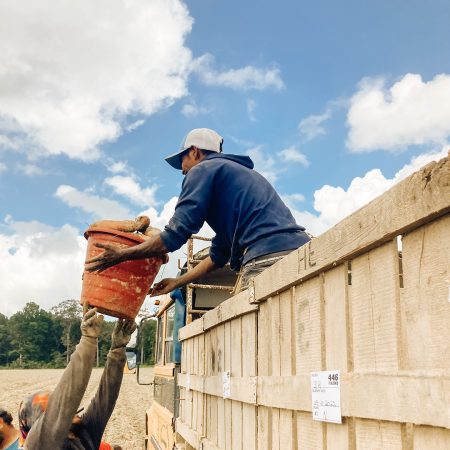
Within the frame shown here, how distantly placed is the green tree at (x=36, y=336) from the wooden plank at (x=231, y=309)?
4439 inches

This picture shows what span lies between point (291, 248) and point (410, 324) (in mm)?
1635

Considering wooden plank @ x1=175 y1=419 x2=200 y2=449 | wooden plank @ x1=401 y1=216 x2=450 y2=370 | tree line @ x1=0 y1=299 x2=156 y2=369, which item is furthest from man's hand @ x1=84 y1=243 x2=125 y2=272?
tree line @ x1=0 y1=299 x2=156 y2=369

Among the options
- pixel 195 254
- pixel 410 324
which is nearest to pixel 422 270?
pixel 410 324

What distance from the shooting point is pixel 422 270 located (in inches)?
55.9

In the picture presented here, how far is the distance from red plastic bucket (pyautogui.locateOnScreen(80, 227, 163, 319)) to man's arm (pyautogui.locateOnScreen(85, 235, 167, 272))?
12cm

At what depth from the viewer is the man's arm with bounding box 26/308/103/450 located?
2910 millimetres

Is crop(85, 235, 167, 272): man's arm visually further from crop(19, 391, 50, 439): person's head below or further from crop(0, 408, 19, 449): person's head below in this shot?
crop(0, 408, 19, 449): person's head below

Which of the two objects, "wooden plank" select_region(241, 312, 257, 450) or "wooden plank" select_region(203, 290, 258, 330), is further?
"wooden plank" select_region(203, 290, 258, 330)

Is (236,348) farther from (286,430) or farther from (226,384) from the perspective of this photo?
(286,430)

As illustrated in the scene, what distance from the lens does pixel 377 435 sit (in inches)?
61.7

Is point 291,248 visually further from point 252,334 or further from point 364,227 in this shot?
point 364,227

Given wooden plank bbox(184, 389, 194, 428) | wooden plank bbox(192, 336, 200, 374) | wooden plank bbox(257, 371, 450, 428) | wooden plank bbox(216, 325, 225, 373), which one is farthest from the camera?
wooden plank bbox(184, 389, 194, 428)

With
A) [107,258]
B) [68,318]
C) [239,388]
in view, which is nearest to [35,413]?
[107,258]

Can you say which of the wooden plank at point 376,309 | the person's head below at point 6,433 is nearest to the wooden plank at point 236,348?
the wooden plank at point 376,309
